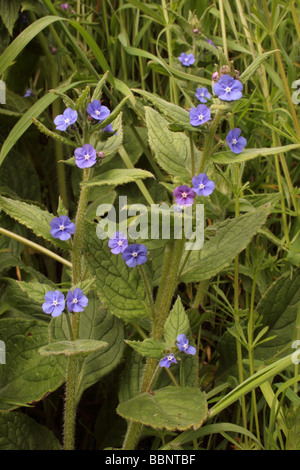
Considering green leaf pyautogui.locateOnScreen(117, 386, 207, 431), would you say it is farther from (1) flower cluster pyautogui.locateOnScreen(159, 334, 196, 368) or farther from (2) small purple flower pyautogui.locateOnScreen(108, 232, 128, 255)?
(2) small purple flower pyautogui.locateOnScreen(108, 232, 128, 255)

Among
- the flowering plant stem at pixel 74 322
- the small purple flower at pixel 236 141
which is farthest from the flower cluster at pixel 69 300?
the small purple flower at pixel 236 141

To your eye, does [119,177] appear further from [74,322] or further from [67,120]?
[74,322]

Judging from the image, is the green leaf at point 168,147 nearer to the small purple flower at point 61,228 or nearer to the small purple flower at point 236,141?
the small purple flower at point 236,141

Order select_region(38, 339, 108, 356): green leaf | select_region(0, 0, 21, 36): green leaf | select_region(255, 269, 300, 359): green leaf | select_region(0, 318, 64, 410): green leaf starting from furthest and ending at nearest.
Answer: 1. select_region(0, 0, 21, 36): green leaf
2. select_region(255, 269, 300, 359): green leaf
3. select_region(0, 318, 64, 410): green leaf
4. select_region(38, 339, 108, 356): green leaf

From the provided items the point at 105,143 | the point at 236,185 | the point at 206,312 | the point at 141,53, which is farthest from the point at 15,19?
the point at 206,312

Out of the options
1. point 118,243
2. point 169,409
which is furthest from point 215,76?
point 169,409

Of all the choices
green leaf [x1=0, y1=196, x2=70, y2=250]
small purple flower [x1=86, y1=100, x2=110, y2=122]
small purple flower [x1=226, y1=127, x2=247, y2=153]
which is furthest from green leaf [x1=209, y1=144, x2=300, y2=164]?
green leaf [x1=0, y1=196, x2=70, y2=250]
